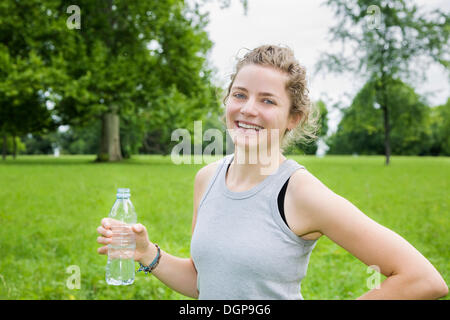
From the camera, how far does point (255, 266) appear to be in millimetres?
1619

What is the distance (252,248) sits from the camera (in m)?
1.61

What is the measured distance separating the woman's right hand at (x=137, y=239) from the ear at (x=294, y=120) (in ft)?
2.52

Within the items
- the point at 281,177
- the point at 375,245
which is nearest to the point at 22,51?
the point at 281,177

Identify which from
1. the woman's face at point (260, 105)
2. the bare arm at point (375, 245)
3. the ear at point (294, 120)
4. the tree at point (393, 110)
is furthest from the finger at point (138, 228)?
the tree at point (393, 110)

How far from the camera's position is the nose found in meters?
1.75

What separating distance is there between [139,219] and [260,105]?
7.00 metres

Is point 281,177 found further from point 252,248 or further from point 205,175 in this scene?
point 205,175

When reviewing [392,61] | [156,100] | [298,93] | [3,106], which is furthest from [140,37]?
[298,93]

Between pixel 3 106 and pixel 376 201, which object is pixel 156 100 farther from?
pixel 376 201

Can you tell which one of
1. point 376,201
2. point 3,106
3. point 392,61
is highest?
point 392,61

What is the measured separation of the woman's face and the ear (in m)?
0.08

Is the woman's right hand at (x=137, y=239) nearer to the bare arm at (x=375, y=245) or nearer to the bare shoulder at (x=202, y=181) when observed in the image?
the bare shoulder at (x=202, y=181)

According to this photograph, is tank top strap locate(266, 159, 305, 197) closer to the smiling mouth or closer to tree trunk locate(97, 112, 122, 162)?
the smiling mouth
